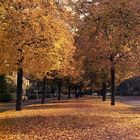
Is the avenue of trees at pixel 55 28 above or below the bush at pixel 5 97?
above

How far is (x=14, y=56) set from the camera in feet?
94.3

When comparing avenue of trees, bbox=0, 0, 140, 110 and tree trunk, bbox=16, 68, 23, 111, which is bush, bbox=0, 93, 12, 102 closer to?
tree trunk, bbox=16, 68, 23, 111

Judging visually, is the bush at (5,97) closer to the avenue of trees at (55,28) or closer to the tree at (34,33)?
the avenue of trees at (55,28)

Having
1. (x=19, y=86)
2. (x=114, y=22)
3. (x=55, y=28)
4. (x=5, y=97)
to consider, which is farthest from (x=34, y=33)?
(x=5, y=97)

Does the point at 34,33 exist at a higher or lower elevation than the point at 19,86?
higher

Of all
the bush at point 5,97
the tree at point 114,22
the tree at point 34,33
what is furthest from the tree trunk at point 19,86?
the bush at point 5,97

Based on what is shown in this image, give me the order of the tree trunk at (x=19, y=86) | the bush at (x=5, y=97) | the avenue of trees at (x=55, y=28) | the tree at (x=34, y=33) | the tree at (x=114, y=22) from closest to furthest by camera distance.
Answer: the tree at (x=114, y=22) < the avenue of trees at (x=55, y=28) < the tree at (x=34, y=33) < the tree trunk at (x=19, y=86) < the bush at (x=5, y=97)

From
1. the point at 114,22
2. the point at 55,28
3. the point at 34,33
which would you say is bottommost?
the point at 114,22

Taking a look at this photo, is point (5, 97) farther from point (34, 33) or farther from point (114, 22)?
point (114, 22)

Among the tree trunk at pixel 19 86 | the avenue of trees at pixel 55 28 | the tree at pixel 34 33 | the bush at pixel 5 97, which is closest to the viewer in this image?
the avenue of trees at pixel 55 28

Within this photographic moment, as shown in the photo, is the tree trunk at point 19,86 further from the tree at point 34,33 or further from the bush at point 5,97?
the bush at point 5,97

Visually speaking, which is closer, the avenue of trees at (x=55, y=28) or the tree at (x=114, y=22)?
the tree at (x=114, y=22)

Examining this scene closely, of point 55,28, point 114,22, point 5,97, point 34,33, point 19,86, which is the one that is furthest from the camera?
point 5,97

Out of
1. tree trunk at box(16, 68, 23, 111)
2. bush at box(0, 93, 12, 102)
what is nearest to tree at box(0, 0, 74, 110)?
tree trunk at box(16, 68, 23, 111)
